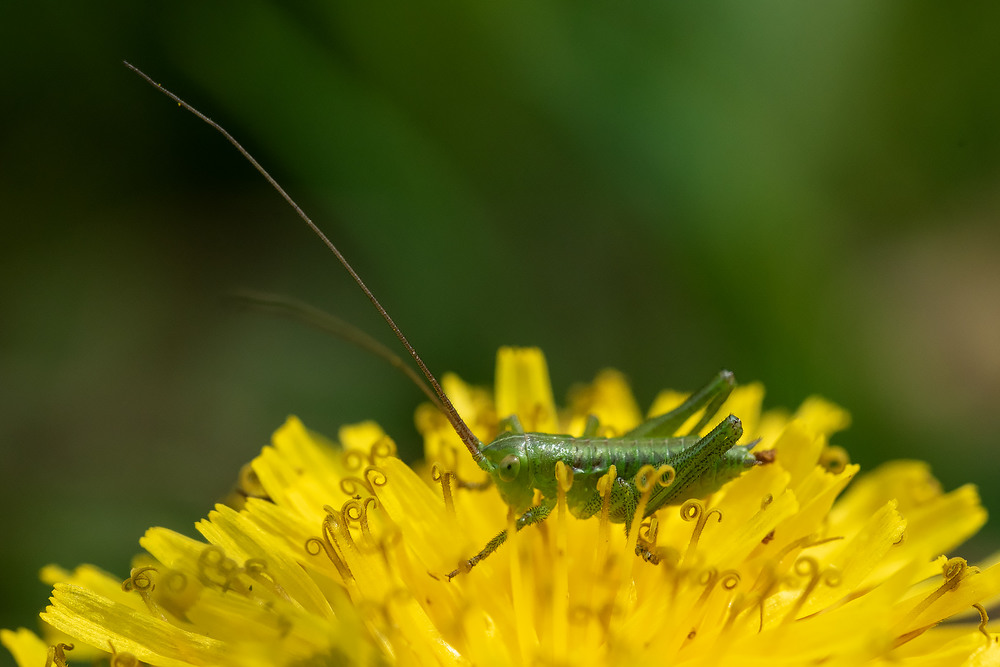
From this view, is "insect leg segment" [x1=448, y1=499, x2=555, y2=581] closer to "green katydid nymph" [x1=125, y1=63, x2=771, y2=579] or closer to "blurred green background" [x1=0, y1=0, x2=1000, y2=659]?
"green katydid nymph" [x1=125, y1=63, x2=771, y2=579]

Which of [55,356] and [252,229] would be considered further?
[252,229]

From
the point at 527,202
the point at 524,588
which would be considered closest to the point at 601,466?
the point at 524,588

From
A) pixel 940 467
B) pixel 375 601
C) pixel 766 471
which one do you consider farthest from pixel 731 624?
pixel 940 467

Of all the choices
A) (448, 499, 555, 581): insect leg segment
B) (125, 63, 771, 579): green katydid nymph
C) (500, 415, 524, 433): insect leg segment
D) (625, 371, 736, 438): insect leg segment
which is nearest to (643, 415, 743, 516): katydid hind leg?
(125, 63, 771, 579): green katydid nymph

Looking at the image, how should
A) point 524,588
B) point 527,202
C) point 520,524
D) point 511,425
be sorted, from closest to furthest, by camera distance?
1. point 524,588
2. point 520,524
3. point 511,425
4. point 527,202

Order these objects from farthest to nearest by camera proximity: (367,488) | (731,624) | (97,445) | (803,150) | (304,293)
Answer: (304,293) < (97,445) < (803,150) < (367,488) < (731,624)

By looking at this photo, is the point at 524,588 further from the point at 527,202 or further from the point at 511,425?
the point at 527,202

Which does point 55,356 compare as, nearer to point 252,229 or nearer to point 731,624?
point 252,229
